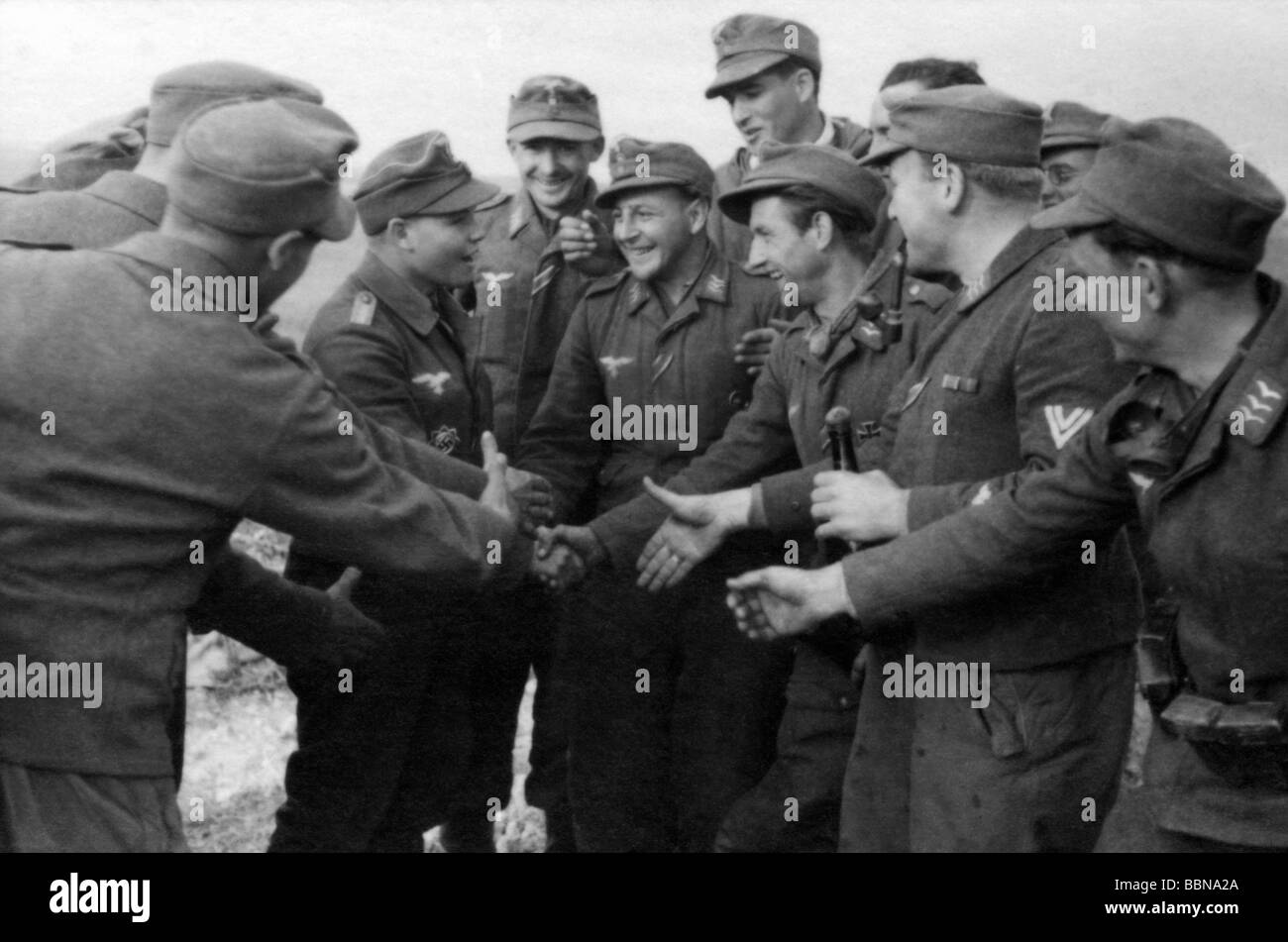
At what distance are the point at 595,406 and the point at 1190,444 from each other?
2.54 meters

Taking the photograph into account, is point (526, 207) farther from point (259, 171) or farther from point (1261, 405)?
point (1261, 405)

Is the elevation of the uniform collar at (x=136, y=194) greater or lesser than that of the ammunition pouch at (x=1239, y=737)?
greater

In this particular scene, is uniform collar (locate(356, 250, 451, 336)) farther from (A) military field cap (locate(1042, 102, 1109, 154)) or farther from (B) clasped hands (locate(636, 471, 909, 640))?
(A) military field cap (locate(1042, 102, 1109, 154))

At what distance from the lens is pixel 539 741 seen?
5520mm

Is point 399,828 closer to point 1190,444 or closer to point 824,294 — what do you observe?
point 824,294

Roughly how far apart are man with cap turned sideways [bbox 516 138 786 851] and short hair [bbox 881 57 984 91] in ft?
2.36

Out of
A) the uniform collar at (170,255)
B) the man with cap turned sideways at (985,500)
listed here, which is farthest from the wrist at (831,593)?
the uniform collar at (170,255)

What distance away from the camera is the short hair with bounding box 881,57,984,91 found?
194 inches

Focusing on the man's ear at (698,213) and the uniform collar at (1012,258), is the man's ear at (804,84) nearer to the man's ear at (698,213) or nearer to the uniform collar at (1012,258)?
the man's ear at (698,213)

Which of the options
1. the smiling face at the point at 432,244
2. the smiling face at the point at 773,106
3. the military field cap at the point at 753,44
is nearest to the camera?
the smiling face at the point at 432,244

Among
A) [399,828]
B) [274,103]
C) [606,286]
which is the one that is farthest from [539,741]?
[274,103]

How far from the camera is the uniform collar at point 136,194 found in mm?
Result: 4164

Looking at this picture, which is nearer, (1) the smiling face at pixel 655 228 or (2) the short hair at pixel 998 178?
(2) the short hair at pixel 998 178

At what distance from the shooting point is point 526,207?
570cm
